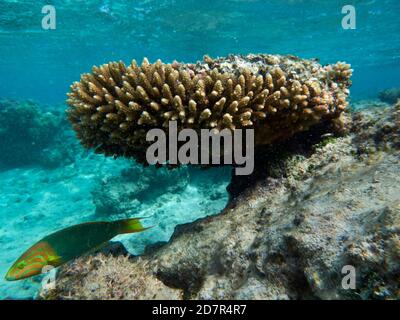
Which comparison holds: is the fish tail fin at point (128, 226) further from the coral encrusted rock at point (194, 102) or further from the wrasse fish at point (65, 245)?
the coral encrusted rock at point (194, 102)

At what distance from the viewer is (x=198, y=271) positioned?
10.4 ft

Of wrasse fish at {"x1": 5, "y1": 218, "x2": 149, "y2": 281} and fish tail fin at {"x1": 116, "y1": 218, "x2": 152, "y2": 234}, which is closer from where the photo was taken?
wrasse fish at {"x1": 5, "y1": 218, "x2": 149, "y2": 281}

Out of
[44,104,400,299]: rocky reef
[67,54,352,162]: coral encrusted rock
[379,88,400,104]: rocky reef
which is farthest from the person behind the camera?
[379,88,400,104]: rocky reef

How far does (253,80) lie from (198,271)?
244 centimetres

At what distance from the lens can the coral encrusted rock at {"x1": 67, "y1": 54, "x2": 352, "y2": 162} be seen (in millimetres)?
3502

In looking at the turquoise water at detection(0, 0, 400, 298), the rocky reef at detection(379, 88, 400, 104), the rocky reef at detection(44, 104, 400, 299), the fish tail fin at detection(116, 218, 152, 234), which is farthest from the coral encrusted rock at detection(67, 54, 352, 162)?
the rocky reef at detection(379, 88, 400, 104)

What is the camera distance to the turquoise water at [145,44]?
10.8m

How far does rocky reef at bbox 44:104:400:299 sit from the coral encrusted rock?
55 cm

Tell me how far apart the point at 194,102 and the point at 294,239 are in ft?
6.21

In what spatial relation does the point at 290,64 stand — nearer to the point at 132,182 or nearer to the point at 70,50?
the point at 132,182

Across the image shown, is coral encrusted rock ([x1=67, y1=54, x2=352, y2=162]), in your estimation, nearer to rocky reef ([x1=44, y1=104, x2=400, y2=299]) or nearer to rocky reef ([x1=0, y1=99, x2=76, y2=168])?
rocky reef ([x1=44, y1=104, x2=400, y2=299])

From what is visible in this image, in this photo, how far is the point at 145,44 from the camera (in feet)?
127

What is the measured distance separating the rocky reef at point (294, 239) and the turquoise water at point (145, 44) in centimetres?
549

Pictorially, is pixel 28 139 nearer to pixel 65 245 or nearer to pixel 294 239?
pixel 65 245
